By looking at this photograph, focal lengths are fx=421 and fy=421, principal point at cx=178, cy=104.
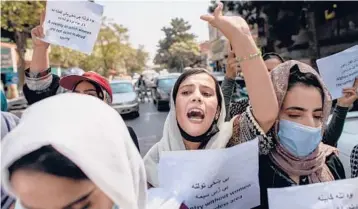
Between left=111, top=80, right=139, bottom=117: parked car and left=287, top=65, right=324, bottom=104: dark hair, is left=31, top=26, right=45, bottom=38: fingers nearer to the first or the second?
left=287, top=65, right=324, bottom=104: dark hair

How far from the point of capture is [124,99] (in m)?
14.7

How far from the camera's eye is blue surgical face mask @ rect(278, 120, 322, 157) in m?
1.65

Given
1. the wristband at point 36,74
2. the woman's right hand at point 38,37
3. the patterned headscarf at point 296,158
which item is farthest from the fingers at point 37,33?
the patterned headscarf at point 296,158

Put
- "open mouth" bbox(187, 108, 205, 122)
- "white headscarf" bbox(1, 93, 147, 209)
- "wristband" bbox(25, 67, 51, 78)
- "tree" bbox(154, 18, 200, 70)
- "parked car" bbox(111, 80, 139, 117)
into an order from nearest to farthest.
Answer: "white headscarf" bbox(1, 93, 147, 209) → "open mouth" bbox(187, 108, 205, 122) → "wristband" bbox(25, 67, 51, 78) → "parked car" bbox(111, 80, 139, 117) → "tree" bbox(154, 18, 200, 70)

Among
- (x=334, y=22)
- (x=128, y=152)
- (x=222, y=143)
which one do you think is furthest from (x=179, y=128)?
(x=334, y=22)

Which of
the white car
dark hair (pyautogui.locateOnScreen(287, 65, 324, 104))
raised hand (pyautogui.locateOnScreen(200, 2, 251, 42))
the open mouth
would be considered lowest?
the white car

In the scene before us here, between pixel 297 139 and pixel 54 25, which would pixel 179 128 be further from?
pixel 54 25

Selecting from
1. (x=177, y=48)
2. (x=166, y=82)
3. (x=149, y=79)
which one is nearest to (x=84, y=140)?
(x=166, y=82)

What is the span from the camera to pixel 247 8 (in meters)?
20.6

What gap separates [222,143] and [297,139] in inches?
→ 11.6

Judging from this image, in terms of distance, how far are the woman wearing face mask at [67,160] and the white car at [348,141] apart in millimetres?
2702

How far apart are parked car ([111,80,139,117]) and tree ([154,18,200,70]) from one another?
53005 millimetres

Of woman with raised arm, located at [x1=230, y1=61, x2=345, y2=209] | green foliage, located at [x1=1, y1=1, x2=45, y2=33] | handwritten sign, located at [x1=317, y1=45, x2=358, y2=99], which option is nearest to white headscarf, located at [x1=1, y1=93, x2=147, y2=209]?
woman with raised arm, located at [x1=230, y1=61, x2=345, y2=209]

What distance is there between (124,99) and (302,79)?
13.3 m
